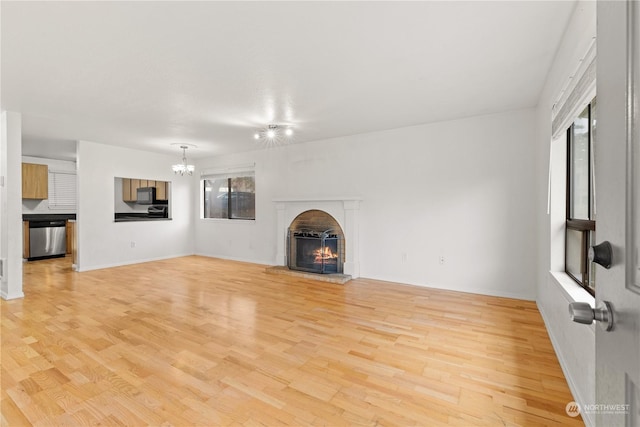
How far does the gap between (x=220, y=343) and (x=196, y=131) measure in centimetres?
354

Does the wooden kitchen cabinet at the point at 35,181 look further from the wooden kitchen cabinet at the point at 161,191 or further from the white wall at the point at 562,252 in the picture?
the white wall at the point at 562,252

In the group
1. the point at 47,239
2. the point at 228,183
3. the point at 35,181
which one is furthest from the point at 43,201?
the point at 228,183

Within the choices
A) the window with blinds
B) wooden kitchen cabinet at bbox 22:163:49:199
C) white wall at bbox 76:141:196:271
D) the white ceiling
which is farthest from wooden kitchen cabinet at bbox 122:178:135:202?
the white ceiling

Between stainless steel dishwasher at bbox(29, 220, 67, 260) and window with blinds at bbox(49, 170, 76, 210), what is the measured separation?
79 centimetres

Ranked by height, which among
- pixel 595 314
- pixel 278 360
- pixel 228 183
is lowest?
pixel 278 360

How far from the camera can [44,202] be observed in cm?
Result: 717

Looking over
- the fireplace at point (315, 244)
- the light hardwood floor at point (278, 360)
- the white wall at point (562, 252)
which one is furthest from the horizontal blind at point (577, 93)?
the fireplace at point (315, 244)

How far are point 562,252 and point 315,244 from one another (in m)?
3.52

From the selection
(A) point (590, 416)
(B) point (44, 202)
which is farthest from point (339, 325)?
(B) point (44, 202)

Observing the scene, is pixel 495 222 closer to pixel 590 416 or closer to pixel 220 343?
pixel 590 416

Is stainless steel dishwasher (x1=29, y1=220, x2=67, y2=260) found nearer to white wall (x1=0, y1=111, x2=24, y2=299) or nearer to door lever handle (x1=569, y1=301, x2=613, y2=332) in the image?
white wall (x1=0, y1=111, x2=24, y2=299)

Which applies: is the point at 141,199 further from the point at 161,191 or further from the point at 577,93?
the point at 577,93

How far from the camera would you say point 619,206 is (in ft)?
2.00

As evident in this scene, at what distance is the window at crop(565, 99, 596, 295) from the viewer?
198 centimetres
